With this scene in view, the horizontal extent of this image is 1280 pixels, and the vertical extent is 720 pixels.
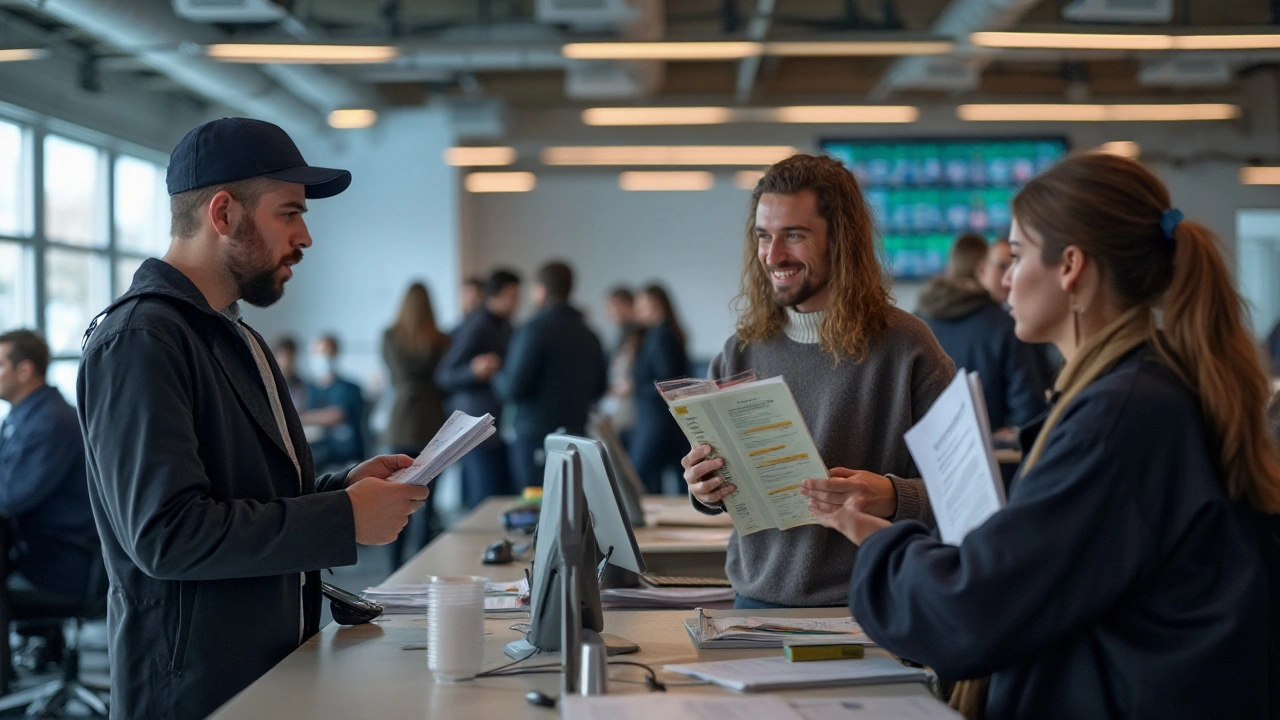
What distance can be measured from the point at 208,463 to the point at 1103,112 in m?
9.13

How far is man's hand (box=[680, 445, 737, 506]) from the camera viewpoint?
205cm

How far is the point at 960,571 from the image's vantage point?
4.82ft

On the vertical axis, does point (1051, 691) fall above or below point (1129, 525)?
below

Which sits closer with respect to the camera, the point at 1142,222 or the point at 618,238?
the point at 1142,222

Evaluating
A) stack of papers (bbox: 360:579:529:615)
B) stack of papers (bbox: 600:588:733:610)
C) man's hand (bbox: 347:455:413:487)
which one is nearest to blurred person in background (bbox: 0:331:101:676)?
stack of papers (bbox: 360:579:529:615)

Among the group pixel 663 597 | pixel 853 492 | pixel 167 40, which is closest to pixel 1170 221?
pixel 853 492

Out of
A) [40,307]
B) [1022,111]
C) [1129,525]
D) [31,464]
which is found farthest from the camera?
[1022,111]

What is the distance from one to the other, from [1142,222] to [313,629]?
1628mm

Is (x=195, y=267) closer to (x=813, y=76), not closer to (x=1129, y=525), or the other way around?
(x=1129, y=525)

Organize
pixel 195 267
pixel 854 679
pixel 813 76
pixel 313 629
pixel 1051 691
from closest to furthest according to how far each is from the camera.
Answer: pixel 1051 691
pixel 854 679
pixel 195 267
pixel 313 629
pixel 813 76

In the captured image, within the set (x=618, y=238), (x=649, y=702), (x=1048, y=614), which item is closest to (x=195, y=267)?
(x=649, y=702)

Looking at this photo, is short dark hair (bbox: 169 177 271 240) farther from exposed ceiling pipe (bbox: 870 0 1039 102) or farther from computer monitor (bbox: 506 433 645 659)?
exposed ceiling pipe (bbox: 870 0 1039 102)

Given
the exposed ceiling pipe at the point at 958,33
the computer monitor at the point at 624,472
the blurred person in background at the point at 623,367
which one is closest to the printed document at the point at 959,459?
the computer monitor at the point at 624,472

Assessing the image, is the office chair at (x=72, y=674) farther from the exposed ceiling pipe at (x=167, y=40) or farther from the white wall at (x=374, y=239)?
the white wall at (x=374, y=239)
